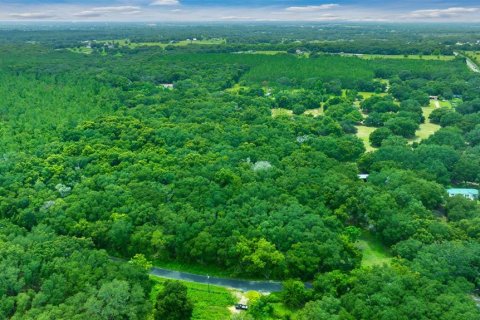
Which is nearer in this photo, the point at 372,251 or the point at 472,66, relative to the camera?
the point at 372,251

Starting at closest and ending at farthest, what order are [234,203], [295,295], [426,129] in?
1. [295,295]
2. [234,203]
3. [426,129]

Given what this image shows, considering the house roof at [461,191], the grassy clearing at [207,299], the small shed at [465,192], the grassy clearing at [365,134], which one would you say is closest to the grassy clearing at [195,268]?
the grassy clearing at [207,299]

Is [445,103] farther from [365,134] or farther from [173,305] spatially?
[173,305]

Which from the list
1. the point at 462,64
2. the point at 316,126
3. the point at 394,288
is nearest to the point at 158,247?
the point at 394,288

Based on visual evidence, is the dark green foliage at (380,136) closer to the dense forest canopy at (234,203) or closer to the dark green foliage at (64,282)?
the dense forest canopy at (234,203)

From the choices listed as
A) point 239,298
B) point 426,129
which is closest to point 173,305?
point 239,298

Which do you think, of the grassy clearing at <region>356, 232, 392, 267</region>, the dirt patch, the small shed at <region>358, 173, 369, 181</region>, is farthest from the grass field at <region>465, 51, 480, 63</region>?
the dirt patch

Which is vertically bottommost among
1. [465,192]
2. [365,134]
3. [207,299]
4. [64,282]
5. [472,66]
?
[207,299]
